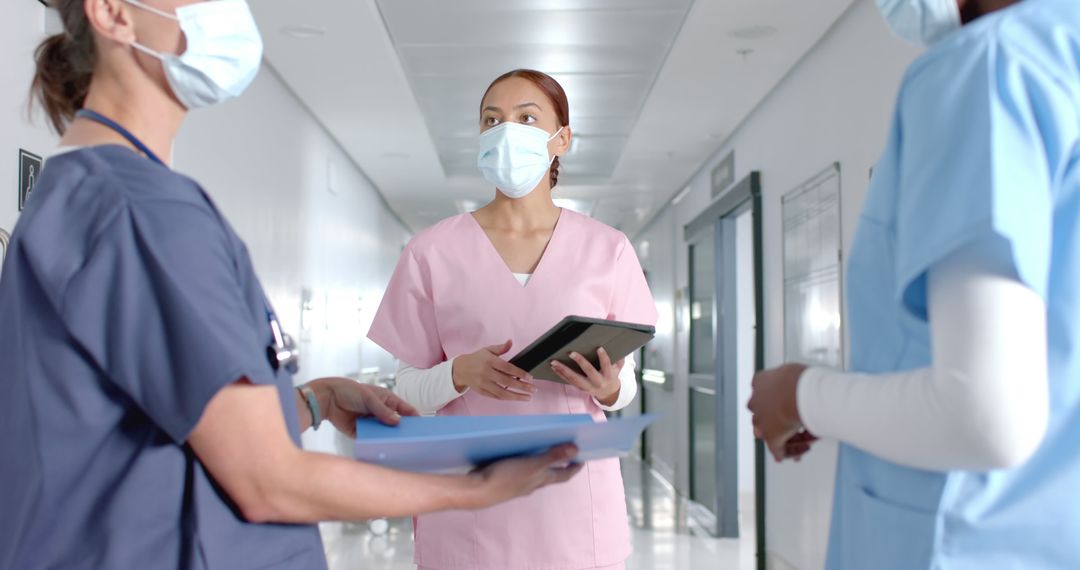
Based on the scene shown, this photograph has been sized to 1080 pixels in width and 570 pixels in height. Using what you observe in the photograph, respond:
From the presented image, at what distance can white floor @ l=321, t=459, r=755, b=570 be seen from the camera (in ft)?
18.7

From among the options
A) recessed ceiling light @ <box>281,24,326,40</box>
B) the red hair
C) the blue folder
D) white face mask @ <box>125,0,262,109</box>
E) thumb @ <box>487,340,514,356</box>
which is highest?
recessed ceiling light @ <box>281,24,326,40</box>

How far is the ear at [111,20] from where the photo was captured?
1.11m

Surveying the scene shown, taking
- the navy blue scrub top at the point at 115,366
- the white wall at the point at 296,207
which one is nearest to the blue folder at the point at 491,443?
the navy blue scrub top at the point at 115,366

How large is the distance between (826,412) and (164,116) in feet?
2.78

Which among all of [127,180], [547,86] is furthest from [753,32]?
[127,180]

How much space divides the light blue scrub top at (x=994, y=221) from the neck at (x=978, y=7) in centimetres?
9

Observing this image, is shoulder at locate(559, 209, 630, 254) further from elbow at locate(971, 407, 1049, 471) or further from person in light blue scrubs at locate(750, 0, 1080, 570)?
elbow at locate(971, 407, 1049, 471)

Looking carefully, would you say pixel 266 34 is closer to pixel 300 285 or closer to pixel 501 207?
pixel 300 285

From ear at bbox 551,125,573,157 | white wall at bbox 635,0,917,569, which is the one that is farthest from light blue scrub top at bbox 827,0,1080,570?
white wall at bbox 635,0,917,569

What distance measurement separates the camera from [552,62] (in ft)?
18.2

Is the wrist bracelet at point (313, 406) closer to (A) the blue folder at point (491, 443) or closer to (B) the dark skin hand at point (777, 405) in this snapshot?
(A) the blue folder at point (491, 443)

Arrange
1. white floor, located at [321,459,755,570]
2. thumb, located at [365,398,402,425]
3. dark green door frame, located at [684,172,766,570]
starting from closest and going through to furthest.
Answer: thumb, located at [365,398,402,425] → white floor, located at [321,459,755,570] → dark green door frame, located at [684,172,766,570]

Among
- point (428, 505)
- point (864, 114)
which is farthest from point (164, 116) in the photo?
point (864, 114)

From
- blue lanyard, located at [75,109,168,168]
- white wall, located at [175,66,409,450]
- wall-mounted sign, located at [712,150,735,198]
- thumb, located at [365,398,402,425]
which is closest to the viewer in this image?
blue lanyard, located at [75,109,168,168]
